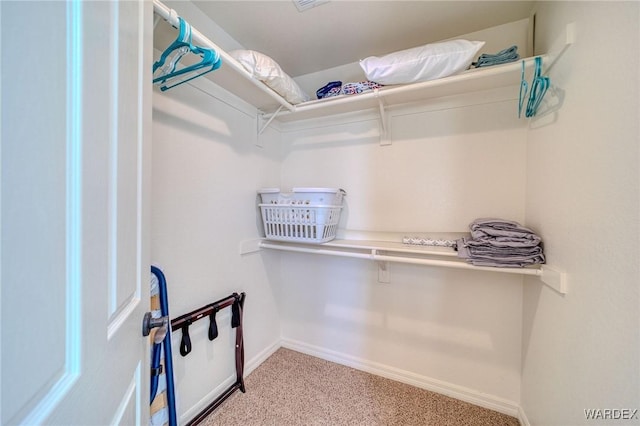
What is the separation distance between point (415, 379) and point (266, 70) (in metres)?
2.18

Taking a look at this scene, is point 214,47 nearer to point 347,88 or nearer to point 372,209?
point 347,88

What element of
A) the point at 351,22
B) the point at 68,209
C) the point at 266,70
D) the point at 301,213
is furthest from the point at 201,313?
the point at 351,22

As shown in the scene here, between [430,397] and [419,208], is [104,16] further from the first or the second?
[430,397]

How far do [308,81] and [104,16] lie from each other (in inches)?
68.0

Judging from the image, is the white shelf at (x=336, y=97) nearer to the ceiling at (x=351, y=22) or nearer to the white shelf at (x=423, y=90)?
the white shelf at (x=423, y=90)

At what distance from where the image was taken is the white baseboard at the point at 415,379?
55.7 inches

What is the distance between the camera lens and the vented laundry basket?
1530mm

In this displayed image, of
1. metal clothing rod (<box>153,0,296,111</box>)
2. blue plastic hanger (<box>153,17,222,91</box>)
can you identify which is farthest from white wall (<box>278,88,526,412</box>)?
blue plastic hanger (<box>153,17,222,91</box>)

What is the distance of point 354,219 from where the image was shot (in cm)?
180

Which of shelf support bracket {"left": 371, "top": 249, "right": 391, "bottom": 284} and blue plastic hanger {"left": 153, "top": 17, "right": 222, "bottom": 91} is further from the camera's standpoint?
shelf support bracket {"left": 371, "top": 249, "right": 391, "bottom": 284}

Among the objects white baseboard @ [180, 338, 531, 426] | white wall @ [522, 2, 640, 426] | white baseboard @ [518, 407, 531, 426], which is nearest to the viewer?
white wall @ [522, 2, 640, 426]

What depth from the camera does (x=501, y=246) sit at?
1198 mm

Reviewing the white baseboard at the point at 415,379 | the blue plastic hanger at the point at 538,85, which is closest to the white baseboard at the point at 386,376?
the white baseboard at the point at 415,379

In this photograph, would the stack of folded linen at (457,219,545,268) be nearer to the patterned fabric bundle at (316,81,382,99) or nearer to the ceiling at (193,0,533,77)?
the patterned fabric bundle at (316,81,382,99)
